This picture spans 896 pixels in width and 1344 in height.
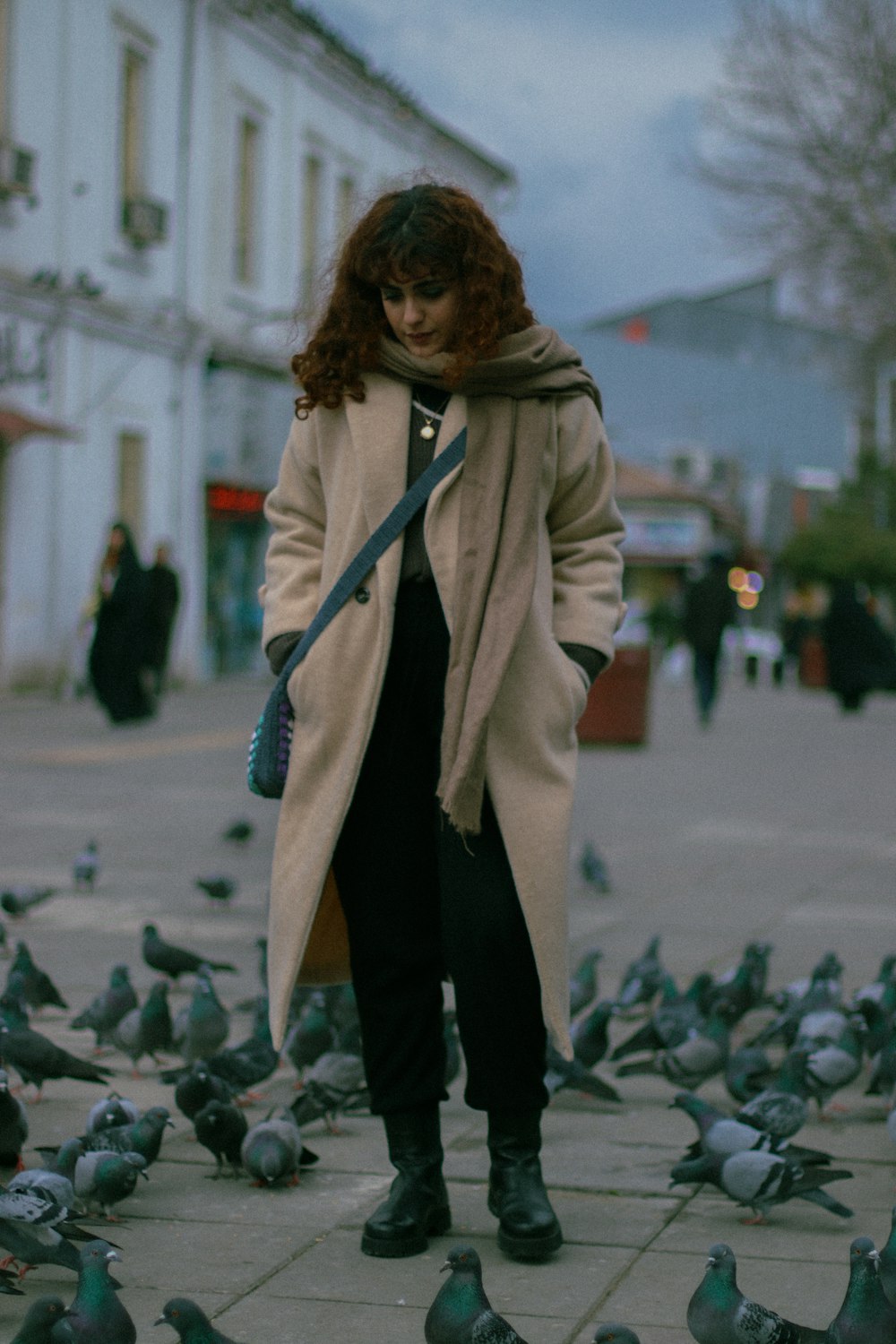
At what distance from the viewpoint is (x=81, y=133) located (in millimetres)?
22500

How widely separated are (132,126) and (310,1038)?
20810 mm

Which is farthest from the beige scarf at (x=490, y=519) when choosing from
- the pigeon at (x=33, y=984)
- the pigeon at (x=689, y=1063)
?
the pigeon at (x=33, y=984)

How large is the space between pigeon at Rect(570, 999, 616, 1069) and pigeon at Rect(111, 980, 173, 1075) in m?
1.03

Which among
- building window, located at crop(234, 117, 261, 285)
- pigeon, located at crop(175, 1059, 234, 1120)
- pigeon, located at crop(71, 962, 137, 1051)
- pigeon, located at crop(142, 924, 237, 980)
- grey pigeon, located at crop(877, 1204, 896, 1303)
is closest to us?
grey pigeon, located at crop(877, 1204, 896, 1303)

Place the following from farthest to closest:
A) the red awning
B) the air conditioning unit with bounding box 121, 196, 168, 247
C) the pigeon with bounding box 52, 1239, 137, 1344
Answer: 1. the air conditioning unit with bounding box 121, 196, 168, 247
2. the red awning
3. the pigeon with bounding box 52, 1239, 137, 1344

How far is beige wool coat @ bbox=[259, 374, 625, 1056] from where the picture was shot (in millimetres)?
3592

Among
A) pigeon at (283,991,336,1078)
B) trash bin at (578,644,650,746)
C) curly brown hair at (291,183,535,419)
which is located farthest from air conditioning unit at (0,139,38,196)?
curly brown hair at (291,183,535,419)

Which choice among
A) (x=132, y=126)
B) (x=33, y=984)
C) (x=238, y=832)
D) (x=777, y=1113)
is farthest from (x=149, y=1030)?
(x=132, y=126)

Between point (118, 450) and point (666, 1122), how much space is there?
20.3m

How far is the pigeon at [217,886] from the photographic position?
7629 mm

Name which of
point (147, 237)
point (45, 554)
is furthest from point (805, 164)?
point (45, 554)

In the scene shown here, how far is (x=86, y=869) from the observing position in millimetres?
8117

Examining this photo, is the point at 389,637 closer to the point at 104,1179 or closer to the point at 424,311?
the point at 424,311

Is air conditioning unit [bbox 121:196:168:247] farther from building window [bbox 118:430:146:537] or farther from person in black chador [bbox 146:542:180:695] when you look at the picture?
person in black chador [bbox 146:542:180:695]
